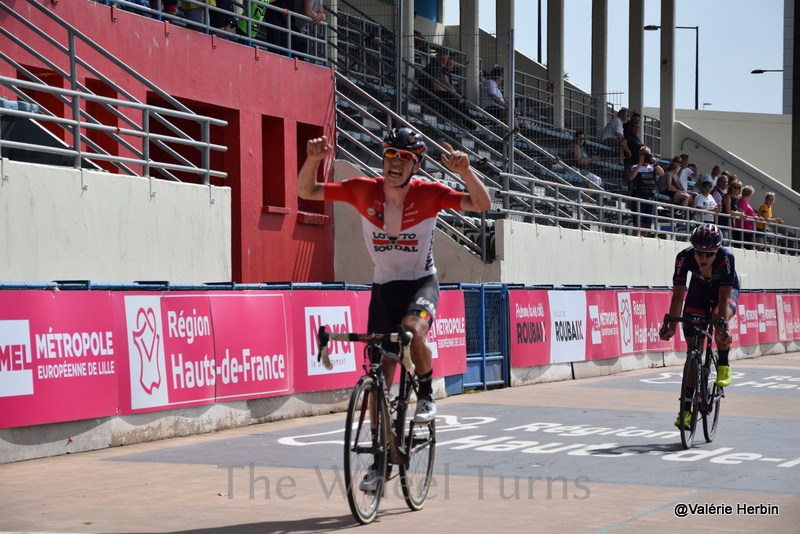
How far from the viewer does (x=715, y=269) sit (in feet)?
37.2

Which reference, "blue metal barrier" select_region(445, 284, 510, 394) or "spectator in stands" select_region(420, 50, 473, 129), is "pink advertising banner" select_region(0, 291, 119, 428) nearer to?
"blue metal barrier" select_region(445, 284, 510, 394)

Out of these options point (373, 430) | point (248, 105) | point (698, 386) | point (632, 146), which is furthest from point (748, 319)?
point (373, 430)

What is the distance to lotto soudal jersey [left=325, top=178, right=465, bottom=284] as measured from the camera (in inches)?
307

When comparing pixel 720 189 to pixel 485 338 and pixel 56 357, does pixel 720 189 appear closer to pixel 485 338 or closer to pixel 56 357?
pixel 485 338

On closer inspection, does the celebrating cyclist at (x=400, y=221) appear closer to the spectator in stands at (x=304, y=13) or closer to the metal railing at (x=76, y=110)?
the metal railing at (x=76, y=110)

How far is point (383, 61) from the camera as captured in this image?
87.6 ft

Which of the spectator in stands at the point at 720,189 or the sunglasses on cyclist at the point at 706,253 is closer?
the sunglasses on cyclist at the point at 706,253

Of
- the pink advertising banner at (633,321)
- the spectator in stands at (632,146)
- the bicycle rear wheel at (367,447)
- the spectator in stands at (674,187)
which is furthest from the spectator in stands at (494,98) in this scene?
the bicycle rear wheel at (367,447)

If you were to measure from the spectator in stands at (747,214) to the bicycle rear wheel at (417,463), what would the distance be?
2461 cm

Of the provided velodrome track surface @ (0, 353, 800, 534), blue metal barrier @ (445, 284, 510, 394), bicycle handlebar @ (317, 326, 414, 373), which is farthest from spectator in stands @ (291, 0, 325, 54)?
bicycle handlebar @ (317, 326, 414, 373)

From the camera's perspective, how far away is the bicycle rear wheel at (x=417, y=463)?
24.6 feet

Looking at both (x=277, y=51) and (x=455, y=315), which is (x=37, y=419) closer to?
(x=455, y=315)

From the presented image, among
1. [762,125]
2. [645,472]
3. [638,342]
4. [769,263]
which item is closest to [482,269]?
[638,342]

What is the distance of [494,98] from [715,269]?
58.0 feet
